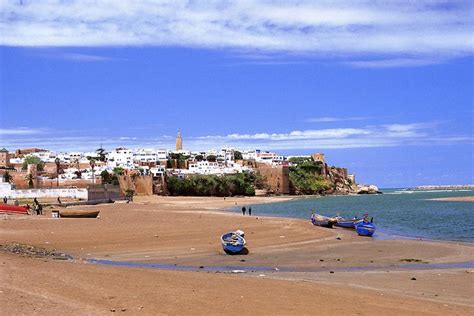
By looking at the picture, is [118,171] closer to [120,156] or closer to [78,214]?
[120,156]

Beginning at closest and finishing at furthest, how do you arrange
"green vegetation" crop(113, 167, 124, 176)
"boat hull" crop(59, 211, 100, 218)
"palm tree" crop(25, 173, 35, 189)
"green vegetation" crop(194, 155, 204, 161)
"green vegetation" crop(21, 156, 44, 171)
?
"boat hull" crop(59, 211, 100, 218), "palm tree" crop(25, 173, 35, 189), "green vegetation" crop(113, 167, 124, 176), "green vegetation" crop(21, 156, 44, 171), "green vegetation" crop(194, 155, 204, 161)

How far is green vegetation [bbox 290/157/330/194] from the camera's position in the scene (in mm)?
144250

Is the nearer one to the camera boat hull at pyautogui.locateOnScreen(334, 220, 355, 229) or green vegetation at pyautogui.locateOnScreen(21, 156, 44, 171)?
boat hull at pyautogui.locateOnScreen(334, 220, 355, 229)

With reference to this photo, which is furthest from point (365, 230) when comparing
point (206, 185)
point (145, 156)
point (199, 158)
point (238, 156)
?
point (238, 156)

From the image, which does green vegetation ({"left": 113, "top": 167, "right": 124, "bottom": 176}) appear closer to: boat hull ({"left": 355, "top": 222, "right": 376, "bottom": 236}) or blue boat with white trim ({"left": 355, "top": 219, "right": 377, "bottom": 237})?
blue boat with white trim ({"left": 355, "top": 219, "right": 377, "bottom": 237})

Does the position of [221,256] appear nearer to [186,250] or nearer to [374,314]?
[186,250]

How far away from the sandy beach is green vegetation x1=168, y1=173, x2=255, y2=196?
271 feet

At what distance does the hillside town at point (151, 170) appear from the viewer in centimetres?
9612

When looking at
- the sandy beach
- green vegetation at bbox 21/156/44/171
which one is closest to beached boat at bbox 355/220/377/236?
the sandy beach

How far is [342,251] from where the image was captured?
25.9m

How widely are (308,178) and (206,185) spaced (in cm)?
3970

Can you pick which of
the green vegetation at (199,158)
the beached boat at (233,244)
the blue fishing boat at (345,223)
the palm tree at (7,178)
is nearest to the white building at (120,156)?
the green vegetation at (199,158)

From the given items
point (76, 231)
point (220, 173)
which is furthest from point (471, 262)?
point (220, 173)

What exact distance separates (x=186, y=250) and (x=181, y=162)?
12435cm
